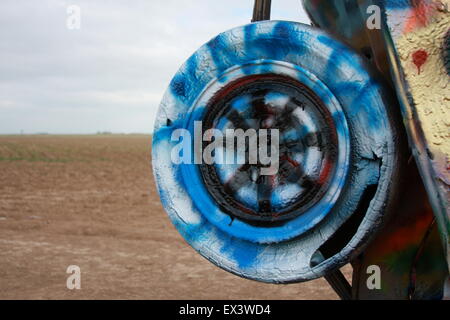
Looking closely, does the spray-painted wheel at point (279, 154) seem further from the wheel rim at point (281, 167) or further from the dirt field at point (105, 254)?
the dirt field at point (105, 254)

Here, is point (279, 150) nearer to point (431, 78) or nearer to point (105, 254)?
point (431, 78)

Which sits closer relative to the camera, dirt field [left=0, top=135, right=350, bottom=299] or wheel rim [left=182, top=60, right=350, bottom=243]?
Answer: wheel rim [left=182, top=60, right=350, bottom=243]

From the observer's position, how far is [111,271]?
6852 millimetres

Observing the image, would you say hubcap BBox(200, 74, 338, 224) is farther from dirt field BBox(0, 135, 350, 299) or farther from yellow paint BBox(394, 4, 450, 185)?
dirt field BBox(0, 135, 350, 299)

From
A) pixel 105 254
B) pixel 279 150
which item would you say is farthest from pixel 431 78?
pixel 105 254

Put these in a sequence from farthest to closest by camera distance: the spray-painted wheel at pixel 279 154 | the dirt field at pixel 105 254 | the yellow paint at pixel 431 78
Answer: the dirt field at pixel 105 254 < the spray-painted wheel at pixel 279 154 < the yellow paint at pixel 431 78

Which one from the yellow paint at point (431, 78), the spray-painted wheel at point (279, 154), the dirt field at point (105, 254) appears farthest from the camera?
the dirt field at point (105, 254)

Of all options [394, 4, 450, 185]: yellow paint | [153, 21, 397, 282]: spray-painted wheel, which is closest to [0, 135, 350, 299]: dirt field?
[153, 21, 397, 282]: spray-painted wheel

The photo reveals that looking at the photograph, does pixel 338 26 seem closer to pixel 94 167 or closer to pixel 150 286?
pixel 150 286

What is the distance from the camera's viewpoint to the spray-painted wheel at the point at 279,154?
1350mm

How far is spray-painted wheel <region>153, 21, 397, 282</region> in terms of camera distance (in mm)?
1350

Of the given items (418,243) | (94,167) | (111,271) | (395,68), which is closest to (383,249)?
(418,243)

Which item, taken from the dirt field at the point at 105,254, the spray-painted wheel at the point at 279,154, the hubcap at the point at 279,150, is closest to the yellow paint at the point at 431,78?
the spray-painted wheel at the point at 279,154

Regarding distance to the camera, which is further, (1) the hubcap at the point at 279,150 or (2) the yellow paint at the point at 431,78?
(1) the hubcap at the point at 279,150
